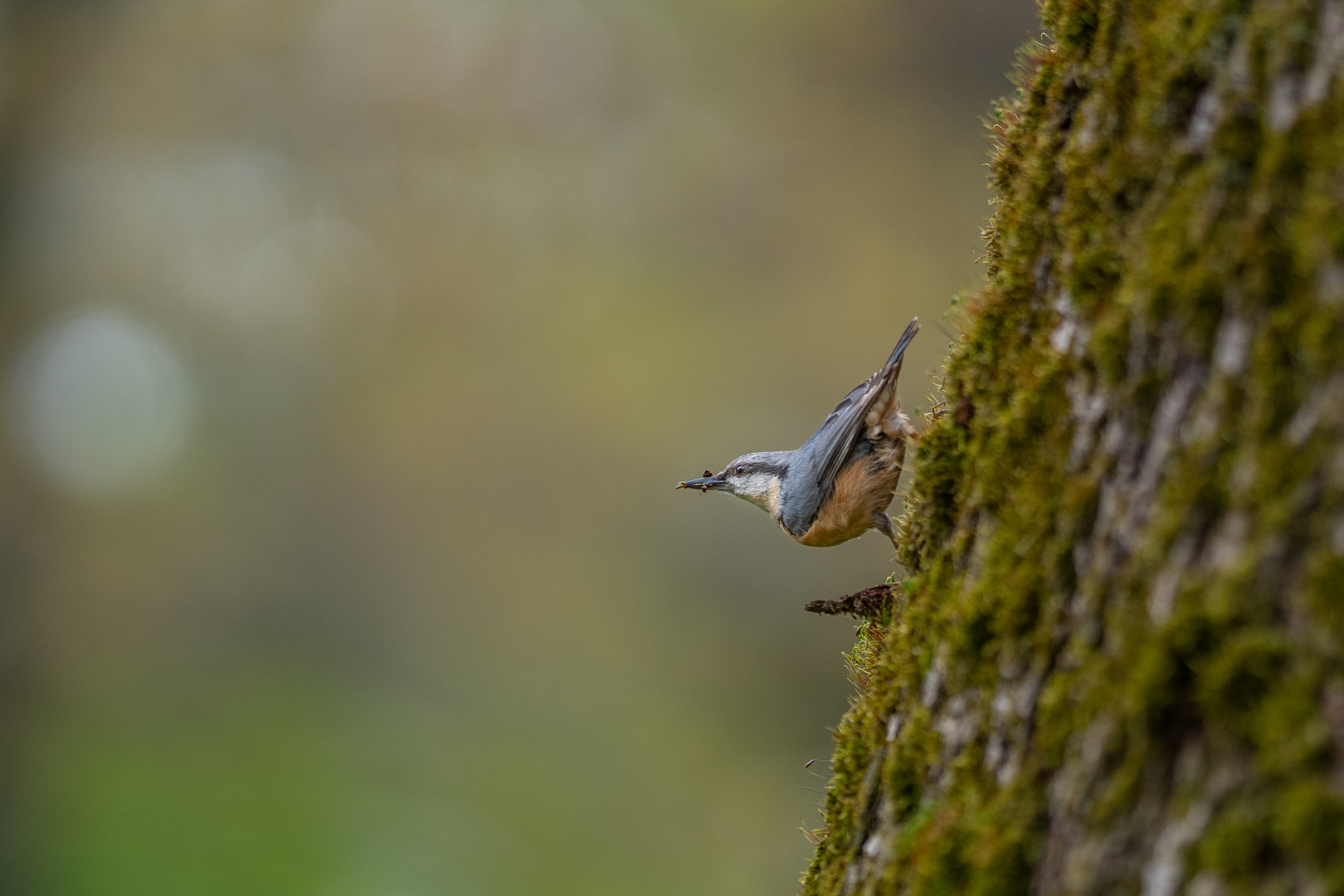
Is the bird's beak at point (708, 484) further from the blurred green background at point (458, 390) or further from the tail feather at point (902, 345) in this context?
the blurred green background at point (458, 390)

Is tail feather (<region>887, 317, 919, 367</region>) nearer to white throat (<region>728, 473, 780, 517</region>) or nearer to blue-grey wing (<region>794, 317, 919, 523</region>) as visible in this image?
blue-grey wing (<region>794, 317, 919, 523</region>)

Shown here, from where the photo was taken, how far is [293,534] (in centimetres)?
1934

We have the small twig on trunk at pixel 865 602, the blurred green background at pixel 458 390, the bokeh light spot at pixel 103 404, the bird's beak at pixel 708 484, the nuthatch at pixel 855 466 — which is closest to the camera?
the small twig on trunk at pixel 865 602

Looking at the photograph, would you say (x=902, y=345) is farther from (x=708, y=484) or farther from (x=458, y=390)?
(x=458, y=390)

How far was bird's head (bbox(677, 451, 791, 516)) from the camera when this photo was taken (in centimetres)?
430

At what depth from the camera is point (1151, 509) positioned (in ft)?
4.05

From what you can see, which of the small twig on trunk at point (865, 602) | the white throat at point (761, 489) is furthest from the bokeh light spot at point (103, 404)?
the small twig on trunk at point (865, 602)

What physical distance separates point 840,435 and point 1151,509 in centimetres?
251

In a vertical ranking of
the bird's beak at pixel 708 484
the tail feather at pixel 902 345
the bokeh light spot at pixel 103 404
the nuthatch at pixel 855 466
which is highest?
the bokeh light spot at pixel 103 404

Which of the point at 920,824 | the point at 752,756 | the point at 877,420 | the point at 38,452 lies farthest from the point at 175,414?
the point at 920,824

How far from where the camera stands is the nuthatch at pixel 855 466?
12.0 ft

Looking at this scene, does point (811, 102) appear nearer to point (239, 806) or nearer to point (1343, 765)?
point (239, 806)

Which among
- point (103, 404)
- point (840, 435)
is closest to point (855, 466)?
point (840, 435)

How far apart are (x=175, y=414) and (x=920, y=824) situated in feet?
64.5
